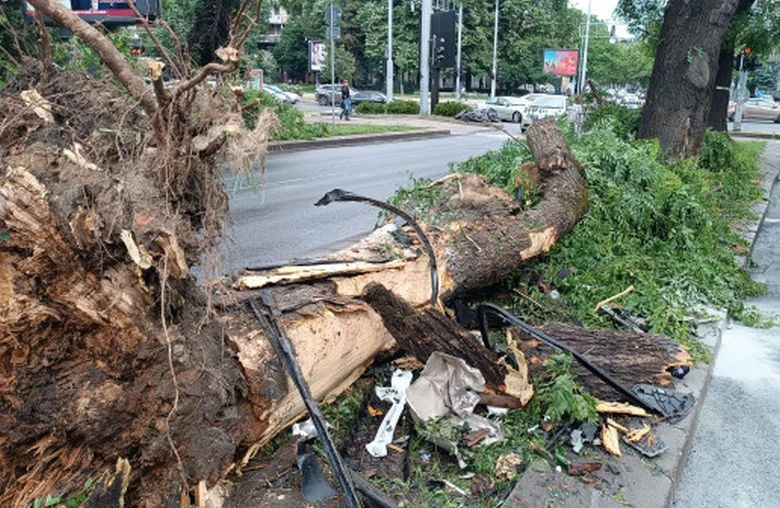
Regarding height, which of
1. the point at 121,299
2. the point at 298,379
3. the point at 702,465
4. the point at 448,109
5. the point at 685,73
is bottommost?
the point at 702,465

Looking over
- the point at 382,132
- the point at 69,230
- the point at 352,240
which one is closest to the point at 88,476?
the point at 69,230

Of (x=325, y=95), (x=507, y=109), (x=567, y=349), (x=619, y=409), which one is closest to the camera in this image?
(x=619, y=409)

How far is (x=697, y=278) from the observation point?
5.95 meters

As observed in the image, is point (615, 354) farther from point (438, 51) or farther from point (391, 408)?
point (438, 51)

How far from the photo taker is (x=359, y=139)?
20.2 metres

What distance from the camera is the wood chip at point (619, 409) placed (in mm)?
3604

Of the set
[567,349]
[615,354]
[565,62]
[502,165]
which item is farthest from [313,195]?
[565,62]

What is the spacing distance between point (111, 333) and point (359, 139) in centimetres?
1814

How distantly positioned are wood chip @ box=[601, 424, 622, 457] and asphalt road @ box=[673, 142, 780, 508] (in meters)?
0.34

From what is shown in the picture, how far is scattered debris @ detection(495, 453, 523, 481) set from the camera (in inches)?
120

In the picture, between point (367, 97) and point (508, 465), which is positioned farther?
point (367, 97)

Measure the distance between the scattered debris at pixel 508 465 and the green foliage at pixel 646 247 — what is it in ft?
6.73

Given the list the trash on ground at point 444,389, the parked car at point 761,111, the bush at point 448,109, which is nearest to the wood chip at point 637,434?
the trash on ground at point 444,389

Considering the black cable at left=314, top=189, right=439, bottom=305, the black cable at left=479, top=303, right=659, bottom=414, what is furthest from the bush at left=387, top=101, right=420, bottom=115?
the black cable at left=479, top=303, right=659, bottom=414
